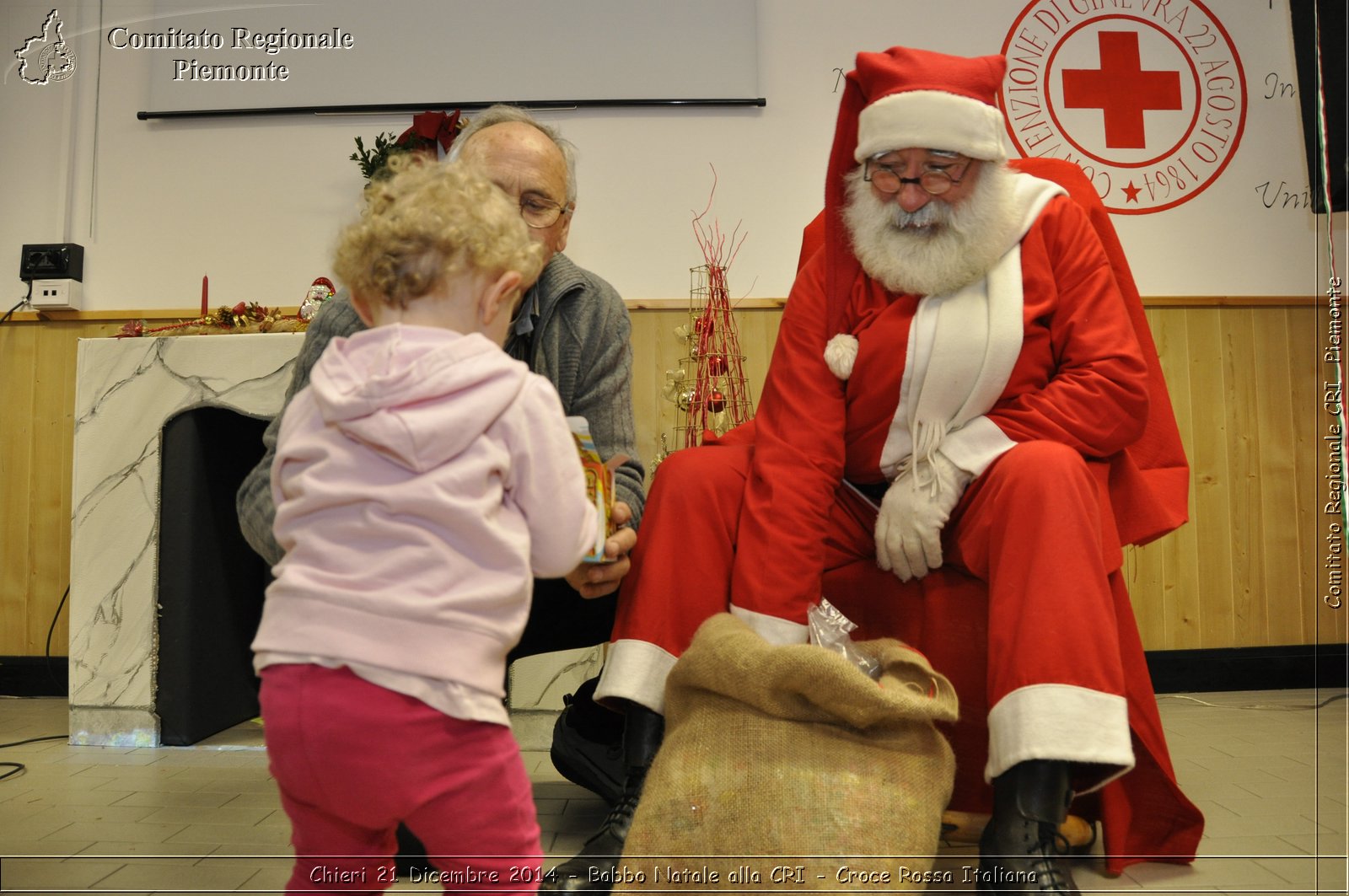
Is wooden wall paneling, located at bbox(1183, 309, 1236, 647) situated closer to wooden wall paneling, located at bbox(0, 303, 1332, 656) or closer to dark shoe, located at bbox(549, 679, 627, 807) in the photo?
wooden wall paneling, located at bbox(0, 303, 1332, 656)

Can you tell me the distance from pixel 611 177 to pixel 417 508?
2153mm

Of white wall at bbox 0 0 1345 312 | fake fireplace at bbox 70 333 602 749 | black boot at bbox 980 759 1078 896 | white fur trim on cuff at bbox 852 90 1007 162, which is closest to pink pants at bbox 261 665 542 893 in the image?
black boot at bbox 980 759 1078 896

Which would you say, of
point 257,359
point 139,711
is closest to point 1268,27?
point 257,359

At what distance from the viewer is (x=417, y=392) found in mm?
922

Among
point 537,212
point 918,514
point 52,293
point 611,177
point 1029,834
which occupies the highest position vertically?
point 611,177

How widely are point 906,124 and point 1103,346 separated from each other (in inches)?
17.6

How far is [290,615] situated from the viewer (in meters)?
0.92

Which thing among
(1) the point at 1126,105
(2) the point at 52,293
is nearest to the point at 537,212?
(2) the point at 52,293

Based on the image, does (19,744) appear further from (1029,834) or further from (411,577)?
(1029,834)

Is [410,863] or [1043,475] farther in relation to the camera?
[410,863]

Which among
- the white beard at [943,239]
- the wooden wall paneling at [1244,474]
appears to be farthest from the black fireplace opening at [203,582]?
the wooden wall paneling at [1244,474]

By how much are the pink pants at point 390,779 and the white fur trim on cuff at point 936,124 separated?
3.57 feet

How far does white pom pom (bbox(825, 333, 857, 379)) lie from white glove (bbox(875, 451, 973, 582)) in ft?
0.61

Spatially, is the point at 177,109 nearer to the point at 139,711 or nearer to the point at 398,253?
the point at 139,711
